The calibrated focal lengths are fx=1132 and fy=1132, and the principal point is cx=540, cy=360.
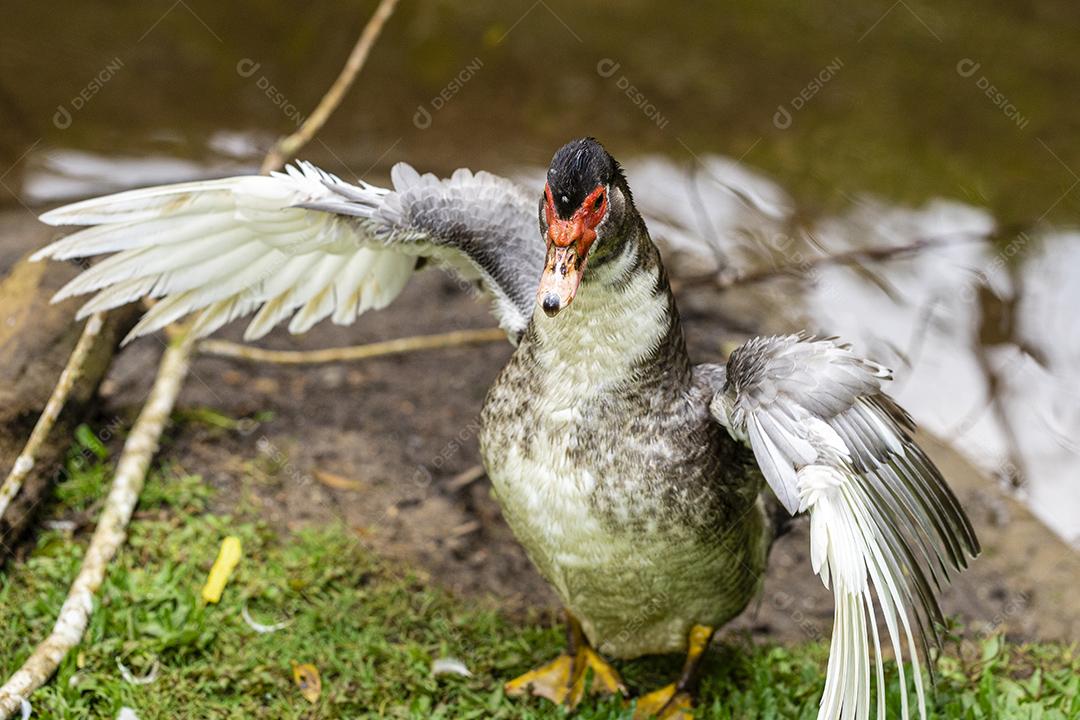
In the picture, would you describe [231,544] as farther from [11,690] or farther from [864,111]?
[864,111]

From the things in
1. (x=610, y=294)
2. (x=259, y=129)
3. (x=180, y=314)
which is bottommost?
(x=259, y=129)

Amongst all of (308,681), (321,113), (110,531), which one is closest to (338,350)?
(321,113)

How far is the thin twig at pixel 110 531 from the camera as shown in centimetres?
338

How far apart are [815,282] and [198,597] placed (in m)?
3.96

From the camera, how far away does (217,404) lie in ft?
15.9

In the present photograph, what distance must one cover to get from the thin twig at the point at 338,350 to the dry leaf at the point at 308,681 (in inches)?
63.8

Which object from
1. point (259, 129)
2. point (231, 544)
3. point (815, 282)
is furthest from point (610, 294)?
point (259, 129)

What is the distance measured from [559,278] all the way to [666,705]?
5.41 ft

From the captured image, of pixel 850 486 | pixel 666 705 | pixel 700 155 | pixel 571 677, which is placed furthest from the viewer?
pixel 700 155

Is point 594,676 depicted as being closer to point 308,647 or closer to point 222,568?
point 308,647

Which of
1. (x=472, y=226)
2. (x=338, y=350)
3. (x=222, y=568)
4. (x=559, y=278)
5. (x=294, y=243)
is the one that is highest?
(x=559, y=278)

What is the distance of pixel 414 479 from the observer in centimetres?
477

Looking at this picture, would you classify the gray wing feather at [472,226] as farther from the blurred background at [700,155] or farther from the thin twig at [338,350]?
the blurred background at [700,155]

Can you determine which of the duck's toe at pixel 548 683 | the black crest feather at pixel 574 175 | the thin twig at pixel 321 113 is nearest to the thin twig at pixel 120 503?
the thin twig at pixel 321 113
